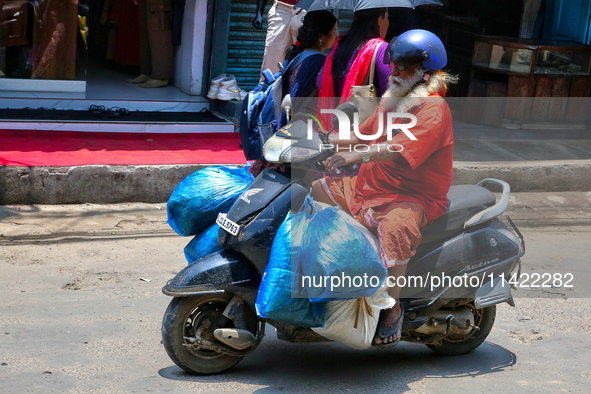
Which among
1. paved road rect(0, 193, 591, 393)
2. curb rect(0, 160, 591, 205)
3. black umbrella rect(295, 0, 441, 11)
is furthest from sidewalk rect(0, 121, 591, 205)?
black umbrella rect(295, 0, 441, 11)

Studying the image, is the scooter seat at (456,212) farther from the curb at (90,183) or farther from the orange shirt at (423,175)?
the curb at (90,183)

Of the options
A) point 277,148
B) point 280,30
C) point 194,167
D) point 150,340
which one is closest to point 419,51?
point 277,148

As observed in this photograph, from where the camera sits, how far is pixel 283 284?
9.97 ft

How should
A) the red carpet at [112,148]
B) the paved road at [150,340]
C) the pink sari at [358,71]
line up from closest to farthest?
the paved road at [150,340] → the pink sari at [358,71] → the red carpet at [112,148]

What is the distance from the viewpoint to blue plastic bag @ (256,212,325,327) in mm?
3037

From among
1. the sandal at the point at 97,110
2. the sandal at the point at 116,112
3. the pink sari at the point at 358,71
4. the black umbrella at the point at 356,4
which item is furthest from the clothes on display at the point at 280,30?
the pink sari at the point at 358,71

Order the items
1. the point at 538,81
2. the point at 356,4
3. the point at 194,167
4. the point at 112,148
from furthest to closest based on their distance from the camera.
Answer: the point at 538,81 → the point at 112,148 → the point at 194,167 → the point at 356,4

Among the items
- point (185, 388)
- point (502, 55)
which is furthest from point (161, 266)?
point (502, 55)

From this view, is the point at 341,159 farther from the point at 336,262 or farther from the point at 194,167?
the point at 194,167

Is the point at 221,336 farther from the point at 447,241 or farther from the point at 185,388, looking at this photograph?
the point at 447,241

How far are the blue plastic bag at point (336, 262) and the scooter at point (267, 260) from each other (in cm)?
19

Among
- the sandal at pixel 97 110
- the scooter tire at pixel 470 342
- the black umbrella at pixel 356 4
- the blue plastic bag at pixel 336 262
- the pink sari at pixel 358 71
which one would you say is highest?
the black umbrella at pixel 356 4

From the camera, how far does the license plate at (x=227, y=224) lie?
3131mm

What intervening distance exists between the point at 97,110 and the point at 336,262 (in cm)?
571
